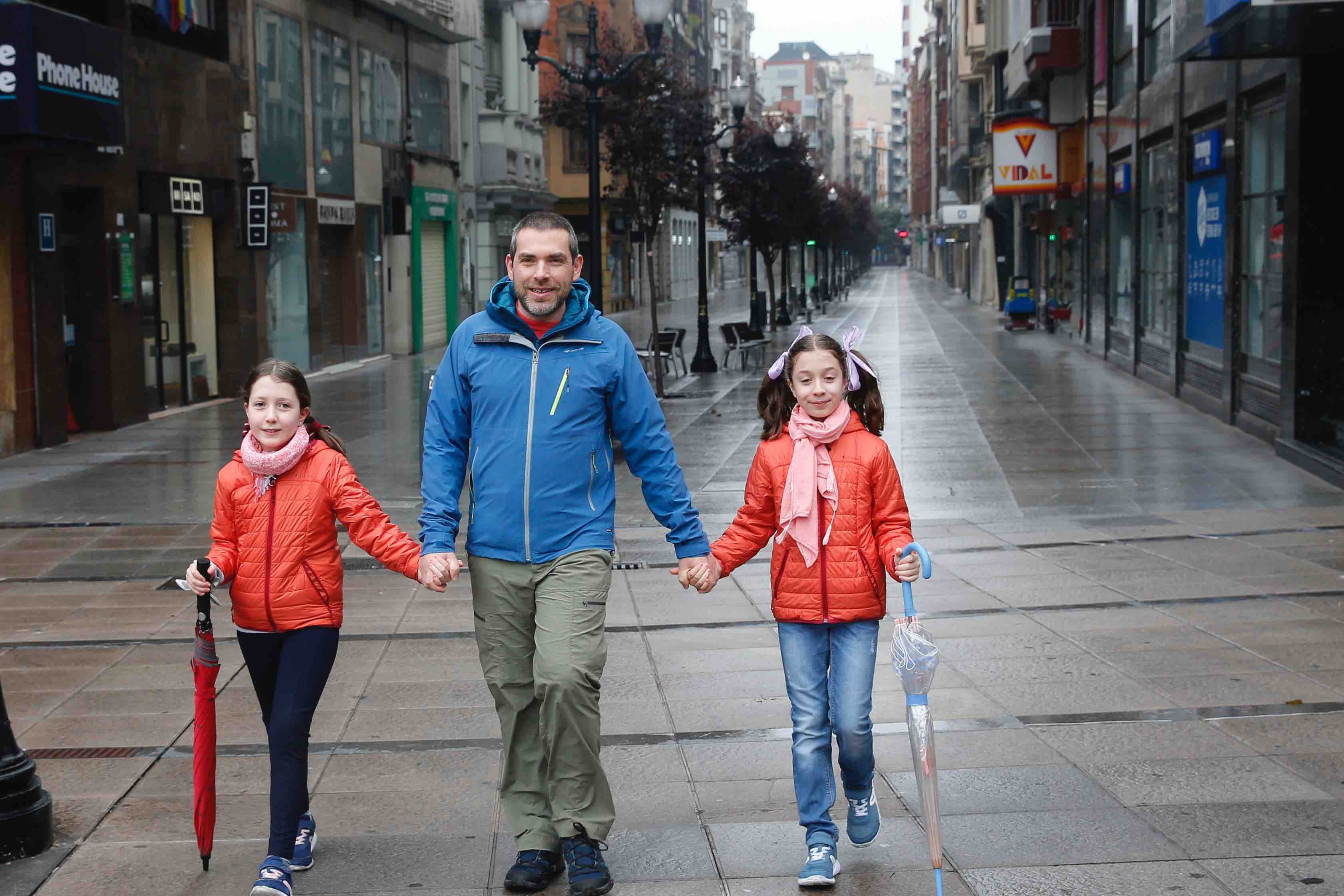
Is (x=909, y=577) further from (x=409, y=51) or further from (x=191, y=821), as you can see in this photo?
(x=409, y=51)

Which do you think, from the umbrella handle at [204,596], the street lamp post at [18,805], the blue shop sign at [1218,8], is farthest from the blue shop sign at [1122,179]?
the street lamp post at [18,805]

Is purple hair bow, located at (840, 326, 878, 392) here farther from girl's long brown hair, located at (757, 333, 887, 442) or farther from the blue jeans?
the blue jeans

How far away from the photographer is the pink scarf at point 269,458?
4680mm

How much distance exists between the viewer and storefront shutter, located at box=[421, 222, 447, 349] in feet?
121

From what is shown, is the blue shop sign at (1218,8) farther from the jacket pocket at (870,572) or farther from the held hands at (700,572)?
the held hands at (700,572)

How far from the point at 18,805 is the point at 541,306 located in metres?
2.20

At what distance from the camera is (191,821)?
5270 mm

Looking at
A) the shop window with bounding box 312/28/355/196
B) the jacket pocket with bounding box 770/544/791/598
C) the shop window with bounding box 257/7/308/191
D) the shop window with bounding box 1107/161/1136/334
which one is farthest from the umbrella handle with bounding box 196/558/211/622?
the shop window with bounding box 312/28/355/196

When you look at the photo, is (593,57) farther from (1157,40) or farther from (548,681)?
(548,681)

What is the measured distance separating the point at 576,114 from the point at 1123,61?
921 cm

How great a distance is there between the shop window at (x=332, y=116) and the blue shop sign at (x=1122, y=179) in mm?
14173

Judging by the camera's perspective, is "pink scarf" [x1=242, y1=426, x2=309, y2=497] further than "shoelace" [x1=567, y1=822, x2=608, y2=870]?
Yes

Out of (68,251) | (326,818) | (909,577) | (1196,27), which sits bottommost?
(326,818)

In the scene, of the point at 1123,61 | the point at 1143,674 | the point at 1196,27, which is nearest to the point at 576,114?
the point at 1123,61
